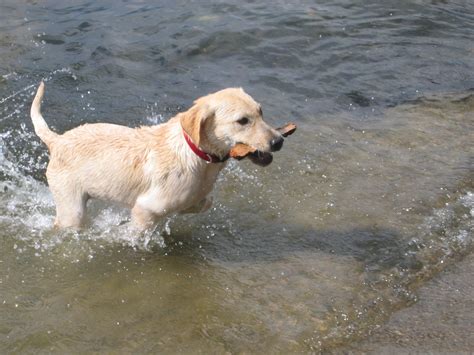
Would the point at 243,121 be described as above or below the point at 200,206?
above

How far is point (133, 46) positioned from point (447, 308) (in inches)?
287

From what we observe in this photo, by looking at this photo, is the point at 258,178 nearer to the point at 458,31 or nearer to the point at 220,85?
the point at 220,85

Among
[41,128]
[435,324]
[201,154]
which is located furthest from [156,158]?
[435,324]

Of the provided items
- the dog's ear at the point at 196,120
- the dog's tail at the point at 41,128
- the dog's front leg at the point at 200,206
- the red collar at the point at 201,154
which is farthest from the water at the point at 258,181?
the dog's ear at the point at 196,120

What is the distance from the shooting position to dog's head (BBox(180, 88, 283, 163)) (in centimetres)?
513

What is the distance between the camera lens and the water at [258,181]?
511 centimetres

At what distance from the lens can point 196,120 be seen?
5113 millimetres

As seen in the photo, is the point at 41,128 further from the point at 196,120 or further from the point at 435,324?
the point at 435,324

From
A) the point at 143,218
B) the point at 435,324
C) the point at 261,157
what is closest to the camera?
the point at 435,324

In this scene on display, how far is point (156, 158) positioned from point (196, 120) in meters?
0.64

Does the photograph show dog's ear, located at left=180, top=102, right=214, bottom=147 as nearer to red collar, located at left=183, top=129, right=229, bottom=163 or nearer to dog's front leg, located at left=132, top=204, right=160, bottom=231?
red collar, located at left=183, top=129, right=229, bottom=163

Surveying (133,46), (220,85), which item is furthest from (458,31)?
(133,46)

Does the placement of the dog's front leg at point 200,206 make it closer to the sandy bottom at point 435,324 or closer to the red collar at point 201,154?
the red collar at point 201,154

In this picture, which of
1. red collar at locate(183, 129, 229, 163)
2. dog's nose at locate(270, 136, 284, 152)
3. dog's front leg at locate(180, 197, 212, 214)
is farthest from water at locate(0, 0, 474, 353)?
dog's nose at locate(270, 136, 284, 152)
